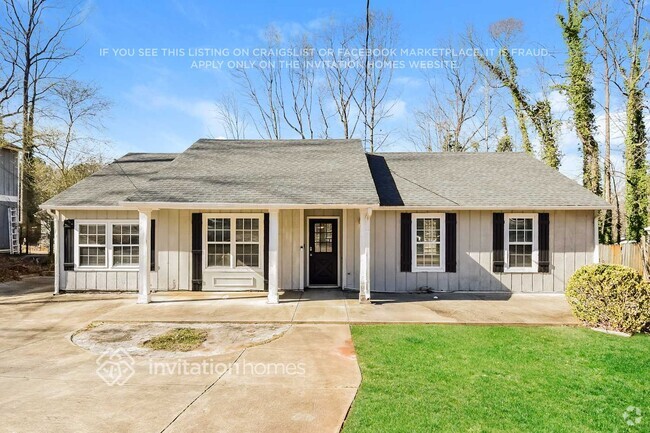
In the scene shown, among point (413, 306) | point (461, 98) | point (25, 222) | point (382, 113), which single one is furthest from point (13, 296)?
point (461, 98)

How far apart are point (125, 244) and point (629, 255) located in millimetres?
15333

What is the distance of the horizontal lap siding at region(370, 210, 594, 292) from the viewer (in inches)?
402

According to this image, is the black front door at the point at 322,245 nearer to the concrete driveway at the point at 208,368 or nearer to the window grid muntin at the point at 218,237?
the concrete driveway at the point at 208,368

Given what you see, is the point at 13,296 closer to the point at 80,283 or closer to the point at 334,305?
the point at 80,283

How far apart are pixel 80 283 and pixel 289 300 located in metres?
5.86

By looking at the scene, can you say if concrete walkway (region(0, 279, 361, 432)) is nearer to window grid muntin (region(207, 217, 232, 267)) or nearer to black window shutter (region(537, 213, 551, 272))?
window grid muntin (region(207, 217, 232, 267))

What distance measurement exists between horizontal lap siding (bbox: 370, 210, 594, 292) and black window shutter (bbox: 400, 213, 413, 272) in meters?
0.11

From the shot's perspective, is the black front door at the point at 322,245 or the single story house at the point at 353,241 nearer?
the single story house at the point at 353,241

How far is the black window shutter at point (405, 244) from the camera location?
10172 mm

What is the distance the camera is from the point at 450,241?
10.2 m

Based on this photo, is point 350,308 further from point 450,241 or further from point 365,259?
point 450,241

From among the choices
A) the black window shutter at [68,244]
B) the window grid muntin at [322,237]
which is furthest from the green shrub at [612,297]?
the black window shutter at [68,244]

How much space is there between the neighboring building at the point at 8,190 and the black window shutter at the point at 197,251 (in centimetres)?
1538

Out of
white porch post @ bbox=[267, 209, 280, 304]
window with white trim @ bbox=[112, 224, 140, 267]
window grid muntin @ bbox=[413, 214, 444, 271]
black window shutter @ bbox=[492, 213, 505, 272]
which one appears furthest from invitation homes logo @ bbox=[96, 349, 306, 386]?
black window shutter @ bbox=[492, 213, 505, 272]
